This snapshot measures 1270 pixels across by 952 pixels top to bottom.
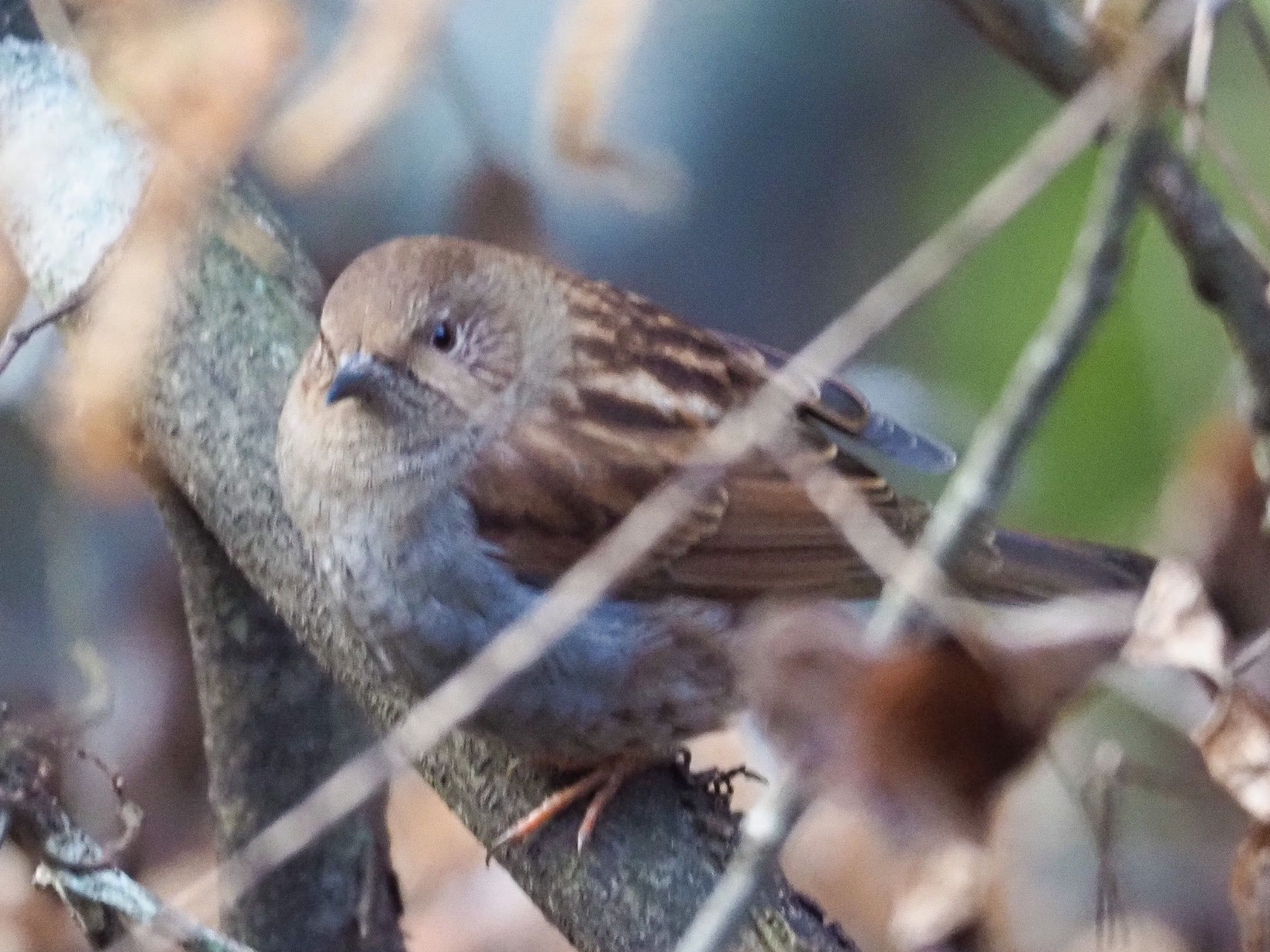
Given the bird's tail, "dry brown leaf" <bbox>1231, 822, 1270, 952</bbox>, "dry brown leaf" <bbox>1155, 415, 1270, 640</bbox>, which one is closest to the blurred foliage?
"dry brown leaf" <bbox>1155, 415, 1270, 640</bbox>

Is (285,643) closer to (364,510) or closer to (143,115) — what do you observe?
(364,510)

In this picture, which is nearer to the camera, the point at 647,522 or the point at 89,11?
the point at 647,522

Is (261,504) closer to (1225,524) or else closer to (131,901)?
(131,901)

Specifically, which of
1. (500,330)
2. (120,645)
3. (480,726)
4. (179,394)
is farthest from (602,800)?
(120,645)

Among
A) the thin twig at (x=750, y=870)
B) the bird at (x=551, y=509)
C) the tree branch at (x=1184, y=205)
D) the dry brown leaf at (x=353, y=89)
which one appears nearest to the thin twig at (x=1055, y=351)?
the tree branch at (x=1184, y=205)

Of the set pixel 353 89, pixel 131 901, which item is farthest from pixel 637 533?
pixel 353 89

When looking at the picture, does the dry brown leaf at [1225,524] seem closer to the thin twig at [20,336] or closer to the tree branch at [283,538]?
the tree branch at [283,538]
